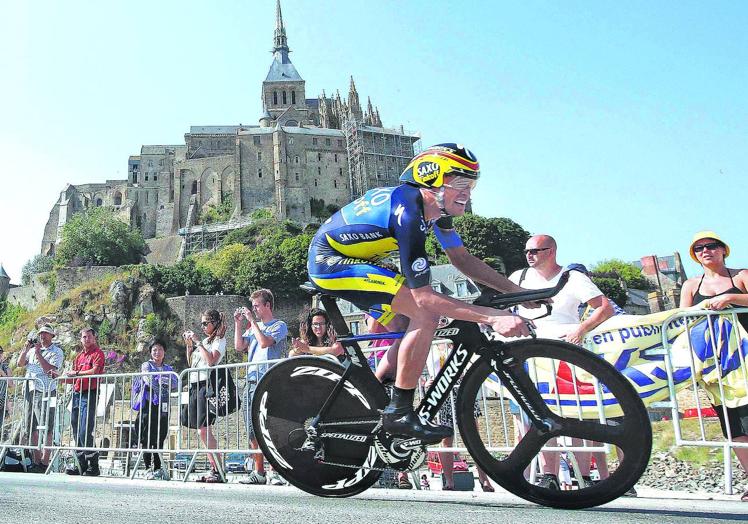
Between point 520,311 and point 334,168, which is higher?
point 334,168

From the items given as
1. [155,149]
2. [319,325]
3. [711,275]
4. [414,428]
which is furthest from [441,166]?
[155,149]

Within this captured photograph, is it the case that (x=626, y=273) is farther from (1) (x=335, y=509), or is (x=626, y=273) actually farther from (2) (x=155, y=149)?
(1) (x=335, y=509)

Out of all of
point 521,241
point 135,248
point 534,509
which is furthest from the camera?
point 135,248

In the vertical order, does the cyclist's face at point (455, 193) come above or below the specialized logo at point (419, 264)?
above

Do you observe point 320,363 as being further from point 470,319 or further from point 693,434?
point 693,434

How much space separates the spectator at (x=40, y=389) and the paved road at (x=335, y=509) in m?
4.61

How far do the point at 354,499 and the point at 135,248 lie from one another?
3148 inches

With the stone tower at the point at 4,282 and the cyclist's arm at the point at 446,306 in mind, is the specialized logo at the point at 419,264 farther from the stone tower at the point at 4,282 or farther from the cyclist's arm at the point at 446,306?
the stone tower at the point at 4,282

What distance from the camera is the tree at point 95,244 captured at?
72625 millimetres

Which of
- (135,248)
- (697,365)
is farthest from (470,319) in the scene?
(135,248)

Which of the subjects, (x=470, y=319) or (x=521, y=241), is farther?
(x=521, y=241)

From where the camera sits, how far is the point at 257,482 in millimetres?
5969

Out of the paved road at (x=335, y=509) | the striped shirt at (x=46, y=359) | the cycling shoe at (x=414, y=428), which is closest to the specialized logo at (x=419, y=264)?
the cycling shoe at (x=414, y=428)

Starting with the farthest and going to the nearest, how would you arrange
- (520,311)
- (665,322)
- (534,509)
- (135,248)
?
1. (135,248)
2. (520,311)
3. (665,322)
4. (534,509)
